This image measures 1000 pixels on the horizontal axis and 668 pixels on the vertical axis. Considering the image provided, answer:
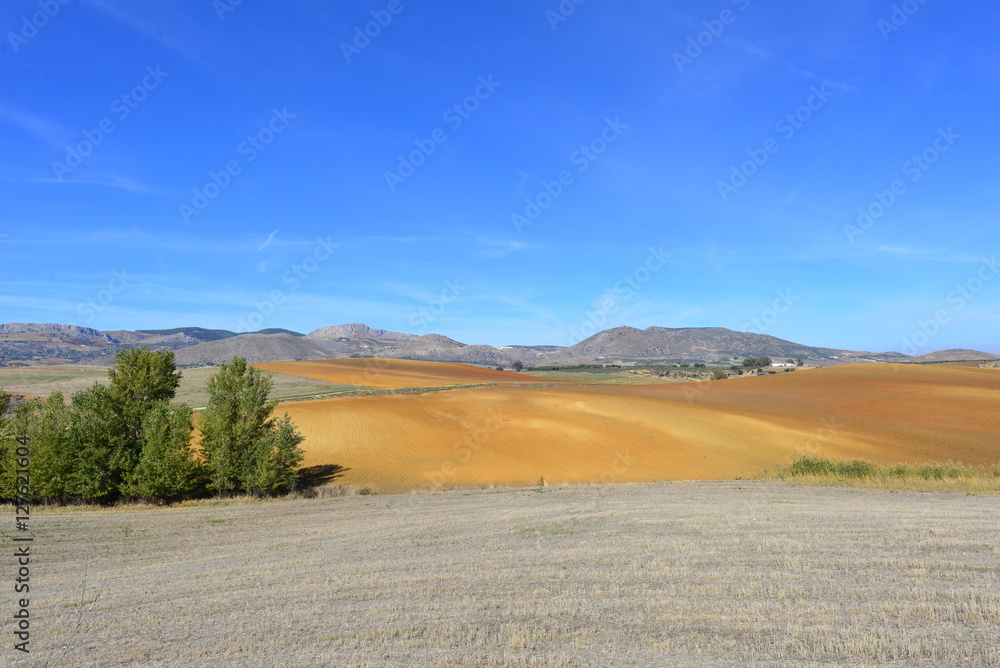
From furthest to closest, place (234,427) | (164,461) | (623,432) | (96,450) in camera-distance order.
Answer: (623,432)
(234,427)
(164,461)
(96,450)

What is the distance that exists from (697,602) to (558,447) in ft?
95.6

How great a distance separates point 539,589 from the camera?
987cm

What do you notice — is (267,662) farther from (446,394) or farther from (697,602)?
(446,394)

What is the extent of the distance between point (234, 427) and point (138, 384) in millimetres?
6129

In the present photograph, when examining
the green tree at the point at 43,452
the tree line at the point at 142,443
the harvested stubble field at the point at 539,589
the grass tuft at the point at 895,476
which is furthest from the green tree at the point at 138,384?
the grass tuft at the point at 895,476

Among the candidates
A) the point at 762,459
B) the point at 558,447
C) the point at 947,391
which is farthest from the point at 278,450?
the point at 947,391

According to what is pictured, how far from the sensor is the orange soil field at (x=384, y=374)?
72250 millimetres

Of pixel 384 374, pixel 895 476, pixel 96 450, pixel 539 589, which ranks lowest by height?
pixel 895 476

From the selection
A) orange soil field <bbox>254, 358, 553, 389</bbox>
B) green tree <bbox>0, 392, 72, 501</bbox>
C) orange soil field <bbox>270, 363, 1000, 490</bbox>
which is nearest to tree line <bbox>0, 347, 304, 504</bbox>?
green tree <bbox>0, 392, 72, 501</bbox>

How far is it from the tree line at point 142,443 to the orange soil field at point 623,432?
6.05m

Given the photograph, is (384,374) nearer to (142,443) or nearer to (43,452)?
(142,443)

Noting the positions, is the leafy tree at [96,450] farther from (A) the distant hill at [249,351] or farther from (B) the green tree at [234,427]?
(A) the distant hill at [249,351]

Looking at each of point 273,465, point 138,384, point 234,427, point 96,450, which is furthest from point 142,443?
point 273,465

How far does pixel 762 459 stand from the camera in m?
35.7
